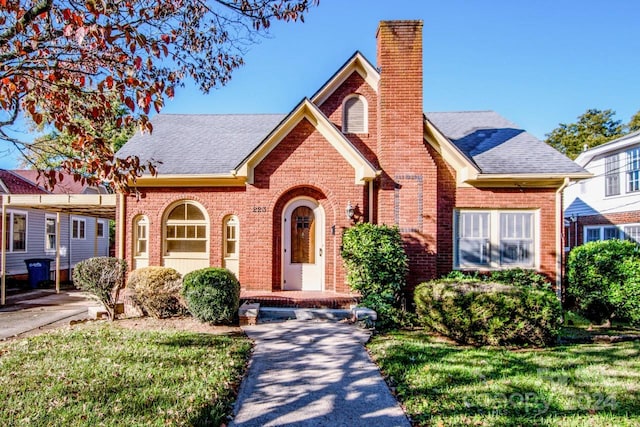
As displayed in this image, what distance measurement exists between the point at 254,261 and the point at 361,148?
4.36m

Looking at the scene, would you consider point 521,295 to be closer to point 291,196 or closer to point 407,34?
point 291,196

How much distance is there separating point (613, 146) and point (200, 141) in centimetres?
1748

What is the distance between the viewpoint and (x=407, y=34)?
1073 cm

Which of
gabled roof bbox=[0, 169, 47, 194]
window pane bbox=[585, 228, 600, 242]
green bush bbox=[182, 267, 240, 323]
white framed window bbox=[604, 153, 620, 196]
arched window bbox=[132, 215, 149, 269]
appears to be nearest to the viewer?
green bush bbox=[182, 267, 240, 323]

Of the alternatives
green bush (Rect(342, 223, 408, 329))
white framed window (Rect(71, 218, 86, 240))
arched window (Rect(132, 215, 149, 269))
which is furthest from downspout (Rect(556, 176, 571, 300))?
white framed window (Rect(71, 218, 86, 240))

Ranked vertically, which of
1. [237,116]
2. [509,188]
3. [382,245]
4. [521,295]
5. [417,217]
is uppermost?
[237,116]

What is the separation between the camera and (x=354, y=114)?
11.4m

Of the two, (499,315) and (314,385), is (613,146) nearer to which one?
(499,315)

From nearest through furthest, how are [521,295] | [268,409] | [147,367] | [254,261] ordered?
[268,409] < [147,367] < [521,295] < [254,261]

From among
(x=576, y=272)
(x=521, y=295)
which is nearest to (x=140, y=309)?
(x=521, y=295)

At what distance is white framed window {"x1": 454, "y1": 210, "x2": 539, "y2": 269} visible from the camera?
10.9 metres

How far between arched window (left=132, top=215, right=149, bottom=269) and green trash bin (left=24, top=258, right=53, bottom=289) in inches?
312

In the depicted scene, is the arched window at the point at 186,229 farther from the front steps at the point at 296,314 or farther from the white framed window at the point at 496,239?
the white framed window at the point at 496,239

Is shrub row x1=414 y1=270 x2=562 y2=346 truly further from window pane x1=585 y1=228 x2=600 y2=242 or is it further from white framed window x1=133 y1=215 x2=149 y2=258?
window pane x1=585 y1=228 x2=600 y2=242
